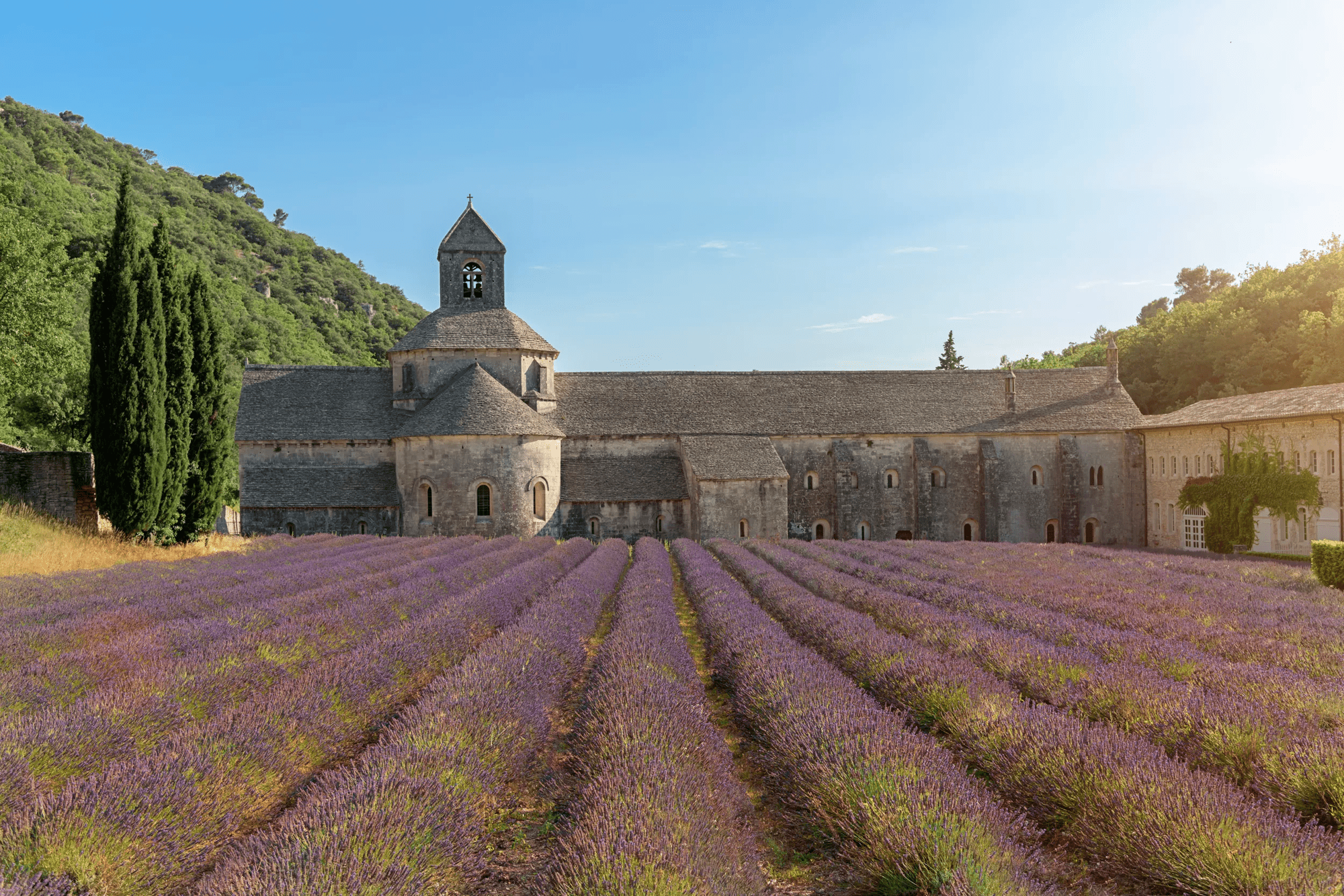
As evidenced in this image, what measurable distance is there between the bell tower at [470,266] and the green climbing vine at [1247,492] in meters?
30.8

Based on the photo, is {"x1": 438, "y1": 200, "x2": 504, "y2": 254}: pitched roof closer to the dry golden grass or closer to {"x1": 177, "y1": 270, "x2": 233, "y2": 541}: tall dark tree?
{"x1": 177, "y1": 270, "x2": 233, "y2": 541}: tall dark tree

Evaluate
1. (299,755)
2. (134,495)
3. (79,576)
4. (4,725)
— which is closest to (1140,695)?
(299,755)

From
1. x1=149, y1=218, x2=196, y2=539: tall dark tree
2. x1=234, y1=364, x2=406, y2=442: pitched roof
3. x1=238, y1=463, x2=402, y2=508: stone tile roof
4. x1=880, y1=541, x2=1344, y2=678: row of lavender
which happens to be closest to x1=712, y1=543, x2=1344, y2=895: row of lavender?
x1=880, y1=541, x2=1344, y2=678: row of lavender

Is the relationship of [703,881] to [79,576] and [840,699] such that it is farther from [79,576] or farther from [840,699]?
[79,576]

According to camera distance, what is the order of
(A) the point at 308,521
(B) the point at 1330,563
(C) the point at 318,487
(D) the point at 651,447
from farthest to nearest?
(D) the point at 651,447 < (C) the point at 318,487 < (A) the point at 308,521 < (B) the point at 1330,563

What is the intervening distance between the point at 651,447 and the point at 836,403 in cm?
938

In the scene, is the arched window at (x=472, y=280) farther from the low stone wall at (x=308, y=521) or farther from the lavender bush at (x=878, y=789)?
the lavender bush at (x=878, y=789)

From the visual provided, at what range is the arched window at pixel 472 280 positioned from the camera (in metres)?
36.7

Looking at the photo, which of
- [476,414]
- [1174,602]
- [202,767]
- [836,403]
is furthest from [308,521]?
[1174,602]

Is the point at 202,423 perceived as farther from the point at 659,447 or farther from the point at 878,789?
the point at 878,789

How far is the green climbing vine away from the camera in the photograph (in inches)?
1039

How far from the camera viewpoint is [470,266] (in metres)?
36.8

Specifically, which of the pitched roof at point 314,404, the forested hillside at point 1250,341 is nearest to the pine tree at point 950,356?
the forested hillside at point 1250,341

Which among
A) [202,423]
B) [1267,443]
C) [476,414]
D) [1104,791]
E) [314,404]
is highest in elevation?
[314,404]
